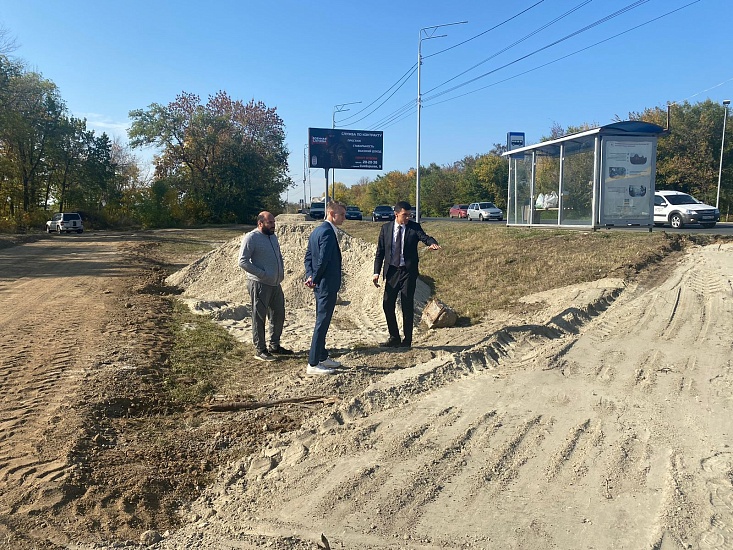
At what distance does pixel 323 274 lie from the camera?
6156 millimetres

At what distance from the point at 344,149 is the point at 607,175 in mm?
20995

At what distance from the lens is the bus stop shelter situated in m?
15.5

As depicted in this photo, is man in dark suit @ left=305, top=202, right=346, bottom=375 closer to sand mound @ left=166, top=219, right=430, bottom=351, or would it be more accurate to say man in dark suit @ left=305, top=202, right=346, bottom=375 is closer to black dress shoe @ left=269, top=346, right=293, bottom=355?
black dress shoe @ left=269, top=346, right=293, bottom=355

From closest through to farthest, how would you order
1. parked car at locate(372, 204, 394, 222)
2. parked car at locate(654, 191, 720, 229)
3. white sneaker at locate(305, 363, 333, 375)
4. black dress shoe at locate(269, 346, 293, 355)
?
white sneaker at locate(305, 363, 333, 375), black dress shoe at locate(269, 346, 293, 355), parked car at locate(654, 191, 720, 229), parked car at locate(372, 204, 394, 222)

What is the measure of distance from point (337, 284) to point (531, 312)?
3962mm

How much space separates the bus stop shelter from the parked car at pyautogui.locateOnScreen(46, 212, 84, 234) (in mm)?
33722

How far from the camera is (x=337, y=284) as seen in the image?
20.5ft

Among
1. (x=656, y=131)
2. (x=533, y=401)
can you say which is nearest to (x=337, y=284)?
(x=533, y=401)

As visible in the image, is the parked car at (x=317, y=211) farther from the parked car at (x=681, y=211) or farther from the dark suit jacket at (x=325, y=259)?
the dark suit jacket at (x=325, y=259)

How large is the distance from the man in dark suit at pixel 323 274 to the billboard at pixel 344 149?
1104 inches

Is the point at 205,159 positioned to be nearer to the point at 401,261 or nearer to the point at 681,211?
the point at 681,211

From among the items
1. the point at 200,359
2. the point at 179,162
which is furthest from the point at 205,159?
the point at 200,359

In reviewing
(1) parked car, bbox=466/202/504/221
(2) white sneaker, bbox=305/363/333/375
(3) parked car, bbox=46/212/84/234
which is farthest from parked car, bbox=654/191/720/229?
(3) parked car, bbox=46/212/84/234

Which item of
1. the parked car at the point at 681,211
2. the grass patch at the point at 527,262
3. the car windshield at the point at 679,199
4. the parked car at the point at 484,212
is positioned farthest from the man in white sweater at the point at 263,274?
the parked car at the point at 484,212
